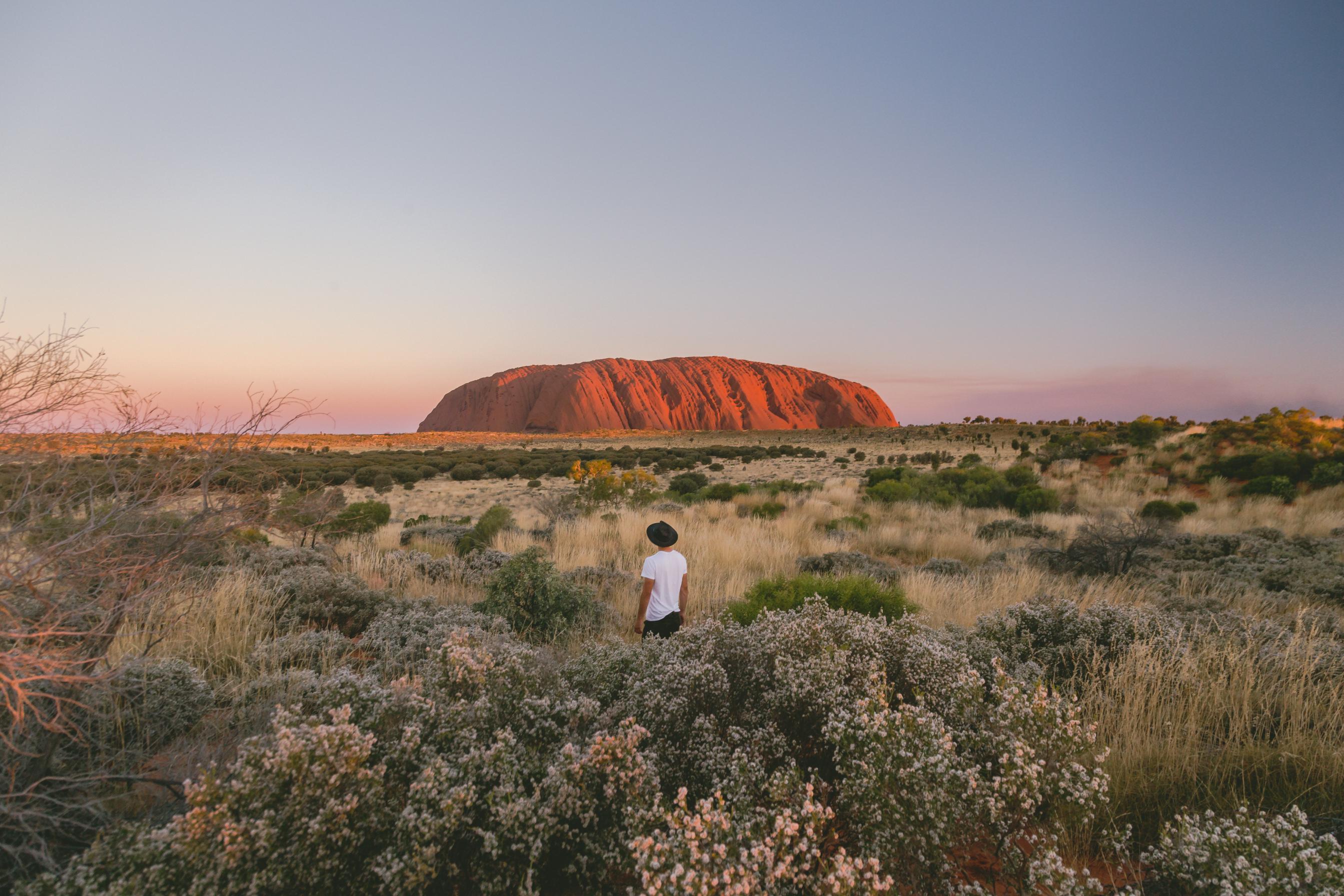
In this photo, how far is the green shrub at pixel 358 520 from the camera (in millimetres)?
11547

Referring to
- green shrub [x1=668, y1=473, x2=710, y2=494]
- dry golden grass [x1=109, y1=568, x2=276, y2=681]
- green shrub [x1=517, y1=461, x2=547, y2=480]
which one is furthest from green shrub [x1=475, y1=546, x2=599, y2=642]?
green shrub [x1=517, y1=461, x2=547, y2=480]

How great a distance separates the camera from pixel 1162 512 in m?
14.9

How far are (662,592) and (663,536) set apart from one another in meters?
0.56

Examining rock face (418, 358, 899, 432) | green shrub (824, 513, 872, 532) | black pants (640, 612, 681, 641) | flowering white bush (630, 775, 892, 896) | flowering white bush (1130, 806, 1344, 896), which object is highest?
rock face (418, 358, 899, 432)

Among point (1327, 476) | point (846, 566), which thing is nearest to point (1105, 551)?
point (846, 566)

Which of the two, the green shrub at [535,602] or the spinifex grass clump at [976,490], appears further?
the spinifex grass clump at [976,490]

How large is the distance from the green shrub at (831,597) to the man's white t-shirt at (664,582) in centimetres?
79

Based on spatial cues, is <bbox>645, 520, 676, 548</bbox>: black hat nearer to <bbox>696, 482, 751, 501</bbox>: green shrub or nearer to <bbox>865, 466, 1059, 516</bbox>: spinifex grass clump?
<bbox>696, 482, 751, 501</bbox>: green shrub

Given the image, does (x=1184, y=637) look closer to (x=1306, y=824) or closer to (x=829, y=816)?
(x=1306, y=824)

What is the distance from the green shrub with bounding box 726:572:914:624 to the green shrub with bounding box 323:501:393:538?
26.8ft

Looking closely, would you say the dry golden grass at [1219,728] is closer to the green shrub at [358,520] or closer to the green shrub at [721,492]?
A: the green shrub at [358,520]

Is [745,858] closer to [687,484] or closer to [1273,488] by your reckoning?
[687,484]

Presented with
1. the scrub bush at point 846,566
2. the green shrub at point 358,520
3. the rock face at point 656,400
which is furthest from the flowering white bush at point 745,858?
the rock face at point 656,400

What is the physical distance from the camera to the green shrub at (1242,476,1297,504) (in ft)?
53.1
